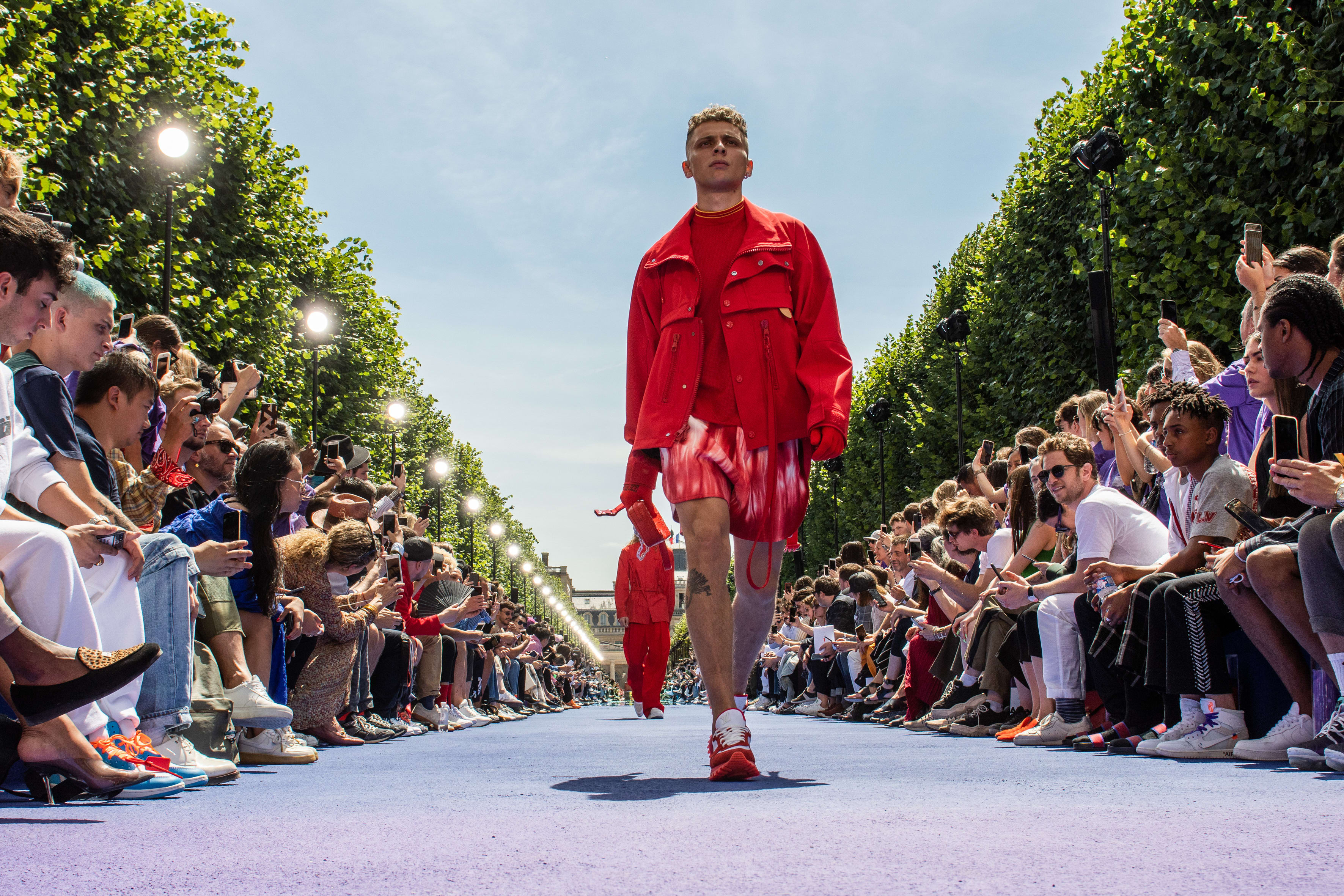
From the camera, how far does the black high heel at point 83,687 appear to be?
10.8 feet

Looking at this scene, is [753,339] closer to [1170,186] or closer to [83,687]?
[83,687]

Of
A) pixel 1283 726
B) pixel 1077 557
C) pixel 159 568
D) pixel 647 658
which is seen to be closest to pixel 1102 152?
pixel 1077 557

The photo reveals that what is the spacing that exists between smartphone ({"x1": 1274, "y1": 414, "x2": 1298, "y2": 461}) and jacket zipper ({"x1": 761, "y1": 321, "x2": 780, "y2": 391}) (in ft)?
6.94

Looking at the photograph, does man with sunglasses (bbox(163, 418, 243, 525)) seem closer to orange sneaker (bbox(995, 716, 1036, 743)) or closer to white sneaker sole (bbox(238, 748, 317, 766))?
white sneaker sole (bbox(238, 748, 317, 766))

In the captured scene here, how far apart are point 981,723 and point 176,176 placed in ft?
59.9

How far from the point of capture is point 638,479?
4992 millimetres

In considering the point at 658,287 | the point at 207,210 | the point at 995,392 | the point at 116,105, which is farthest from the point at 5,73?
the point at 995,392

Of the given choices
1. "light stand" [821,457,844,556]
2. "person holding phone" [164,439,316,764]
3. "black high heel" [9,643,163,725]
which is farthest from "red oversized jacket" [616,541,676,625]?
"light stand" [821,457,844,556]

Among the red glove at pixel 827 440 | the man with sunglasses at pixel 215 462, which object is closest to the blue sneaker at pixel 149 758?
the red glove at pixel 827 440

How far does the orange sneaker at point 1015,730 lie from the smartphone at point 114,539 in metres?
Result: 5.78

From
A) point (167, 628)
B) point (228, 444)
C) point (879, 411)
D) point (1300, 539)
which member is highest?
point (879, 411)

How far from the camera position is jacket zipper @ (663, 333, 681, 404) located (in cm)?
484

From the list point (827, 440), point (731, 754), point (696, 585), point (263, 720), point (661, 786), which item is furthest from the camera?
point (263, 720)

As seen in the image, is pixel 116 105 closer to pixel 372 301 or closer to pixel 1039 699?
pixel 372 301
